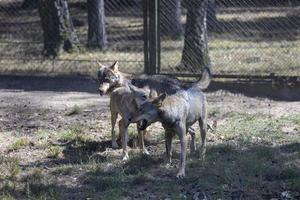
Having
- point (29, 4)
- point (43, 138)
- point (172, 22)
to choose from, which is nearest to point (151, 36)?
point (43, 138)

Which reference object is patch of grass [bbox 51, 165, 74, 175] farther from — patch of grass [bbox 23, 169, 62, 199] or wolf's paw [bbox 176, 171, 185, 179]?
wolf's paw [bbox 176, 171, 185, 179]

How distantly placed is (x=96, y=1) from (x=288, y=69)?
4.67 metres

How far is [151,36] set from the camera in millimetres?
11438

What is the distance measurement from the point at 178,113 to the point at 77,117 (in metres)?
3.11

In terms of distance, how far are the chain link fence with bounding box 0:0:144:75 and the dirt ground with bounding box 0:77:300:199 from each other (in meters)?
0.74

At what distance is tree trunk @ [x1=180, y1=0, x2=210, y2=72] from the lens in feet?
39.5

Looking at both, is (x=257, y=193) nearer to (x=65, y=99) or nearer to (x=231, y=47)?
(x=65, y=99)

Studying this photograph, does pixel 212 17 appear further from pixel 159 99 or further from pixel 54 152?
pixel 159 99

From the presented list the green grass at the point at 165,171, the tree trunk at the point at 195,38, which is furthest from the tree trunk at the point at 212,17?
the green grass at the point at 165,171

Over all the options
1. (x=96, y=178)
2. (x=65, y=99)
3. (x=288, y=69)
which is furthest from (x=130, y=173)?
(x=288, y=69)

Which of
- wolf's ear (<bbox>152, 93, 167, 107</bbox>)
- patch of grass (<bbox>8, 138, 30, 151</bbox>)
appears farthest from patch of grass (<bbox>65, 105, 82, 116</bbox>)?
wolf's ear (<bbox>152, 93, 167, 107</bbox>)

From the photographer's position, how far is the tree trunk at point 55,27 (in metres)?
14.1

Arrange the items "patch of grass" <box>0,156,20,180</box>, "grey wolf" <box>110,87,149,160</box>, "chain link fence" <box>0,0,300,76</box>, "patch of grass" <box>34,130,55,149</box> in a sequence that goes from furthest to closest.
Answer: "chain link fence" <box>0,0,300,76</box> < "patch of grass" <box>34,130,55,149</box> < "grey wolf" <box>110,87,149,160</box> < "patch of grass" <box>0,156,20,180</box>

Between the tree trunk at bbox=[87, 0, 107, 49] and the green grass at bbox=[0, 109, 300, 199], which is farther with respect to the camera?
the tree trunk at bbox=[87, 0, 107, 49]
